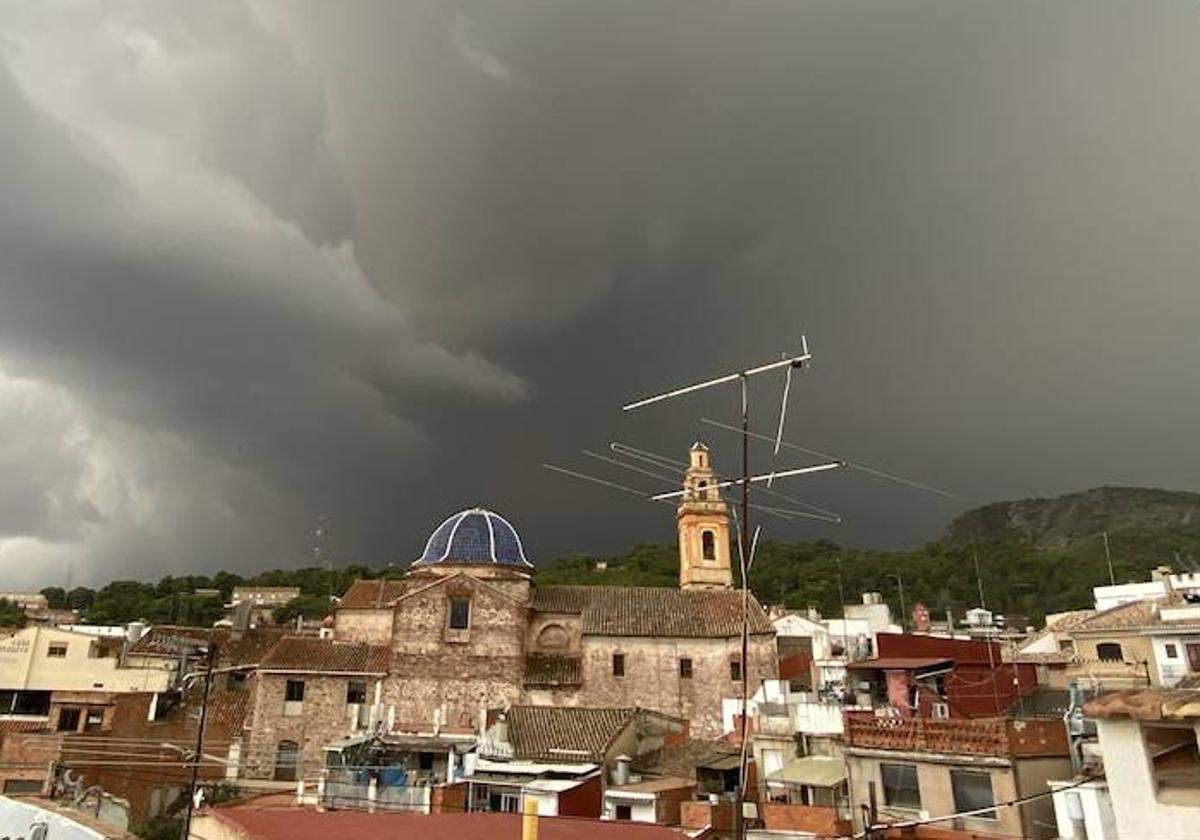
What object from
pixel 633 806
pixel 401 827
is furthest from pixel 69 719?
pixel 401 827

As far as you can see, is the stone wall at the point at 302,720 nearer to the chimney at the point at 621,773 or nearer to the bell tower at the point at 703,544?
the chimney at the point at 621,773

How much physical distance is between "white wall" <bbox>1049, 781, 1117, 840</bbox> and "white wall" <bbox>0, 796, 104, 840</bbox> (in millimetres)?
16981

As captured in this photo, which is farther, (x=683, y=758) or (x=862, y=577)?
(x=862, y=577)

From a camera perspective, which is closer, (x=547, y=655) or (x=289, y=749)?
(x=289, y=749)

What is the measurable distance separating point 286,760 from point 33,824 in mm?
25849

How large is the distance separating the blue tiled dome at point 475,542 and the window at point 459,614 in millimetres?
2873

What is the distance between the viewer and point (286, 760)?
122 feet

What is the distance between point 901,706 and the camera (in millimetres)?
26406

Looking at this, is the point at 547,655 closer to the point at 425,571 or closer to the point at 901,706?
the point at 425,571

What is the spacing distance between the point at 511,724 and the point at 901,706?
14676 millimetres

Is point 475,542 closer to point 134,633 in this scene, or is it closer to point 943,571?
point 134,633

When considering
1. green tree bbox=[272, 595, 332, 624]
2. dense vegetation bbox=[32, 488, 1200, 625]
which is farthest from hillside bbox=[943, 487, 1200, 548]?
green tree bbox=[272, 595, 332, 624]

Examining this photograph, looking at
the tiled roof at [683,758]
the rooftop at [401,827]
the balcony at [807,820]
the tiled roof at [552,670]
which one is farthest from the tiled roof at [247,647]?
the rooftop at [401,827]

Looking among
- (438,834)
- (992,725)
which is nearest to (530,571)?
(992,725)
